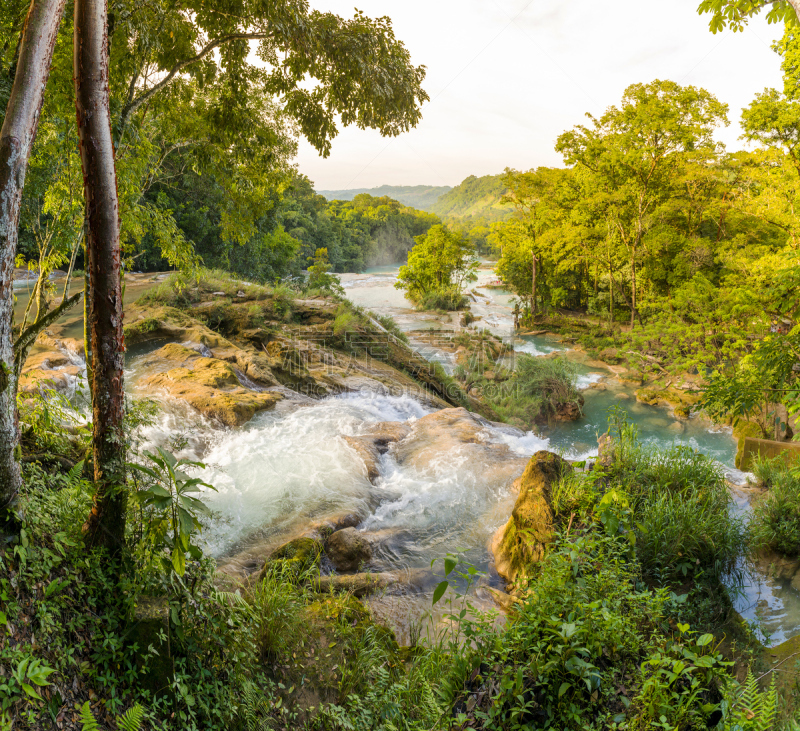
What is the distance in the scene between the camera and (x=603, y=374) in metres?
18.1

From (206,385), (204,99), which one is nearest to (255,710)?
(204,99)

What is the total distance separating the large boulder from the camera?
451 centimetres

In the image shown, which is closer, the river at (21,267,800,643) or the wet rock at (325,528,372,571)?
the river at (21,267,800,643)

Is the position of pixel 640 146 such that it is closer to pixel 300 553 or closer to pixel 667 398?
pixel 667 398

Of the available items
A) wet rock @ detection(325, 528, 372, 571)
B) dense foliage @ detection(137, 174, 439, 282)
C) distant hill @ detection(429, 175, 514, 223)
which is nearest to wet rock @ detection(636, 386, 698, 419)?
wet rock @ detection(325, 528, 372, 571)

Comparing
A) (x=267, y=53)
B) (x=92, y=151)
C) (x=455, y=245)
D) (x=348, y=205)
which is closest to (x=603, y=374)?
(x=455, y=245)

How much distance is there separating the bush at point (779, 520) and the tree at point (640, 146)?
46.9 ft

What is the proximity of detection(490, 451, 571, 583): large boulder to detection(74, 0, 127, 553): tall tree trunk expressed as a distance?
11.5 ft

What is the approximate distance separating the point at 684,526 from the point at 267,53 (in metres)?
6.94

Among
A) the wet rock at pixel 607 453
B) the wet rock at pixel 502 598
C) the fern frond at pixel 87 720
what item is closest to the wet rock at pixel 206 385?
the wet rock at pixel 502 598

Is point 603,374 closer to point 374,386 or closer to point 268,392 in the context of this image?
point 374,386

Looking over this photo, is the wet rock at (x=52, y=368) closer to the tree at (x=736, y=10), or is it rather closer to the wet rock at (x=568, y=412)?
the tree at (x=736, y=10)

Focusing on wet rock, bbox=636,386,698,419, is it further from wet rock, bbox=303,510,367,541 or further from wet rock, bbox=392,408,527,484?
wet rock, bbox=303,510,367,541

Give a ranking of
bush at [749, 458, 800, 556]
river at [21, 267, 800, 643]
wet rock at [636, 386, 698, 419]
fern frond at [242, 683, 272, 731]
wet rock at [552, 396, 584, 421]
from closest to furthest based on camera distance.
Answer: fern frond at [242, 683, 272, 731] → river at [21, 267, 800, 643] → bush at [749, 458, 800, 556] → wet rock at [552, 396, 584, 421] → wet rock at [636, 386, 698, 419]
